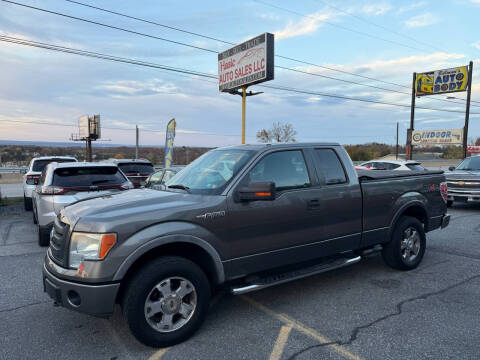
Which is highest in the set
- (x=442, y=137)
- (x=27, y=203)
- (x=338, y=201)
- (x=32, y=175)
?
(x=442, y=137)

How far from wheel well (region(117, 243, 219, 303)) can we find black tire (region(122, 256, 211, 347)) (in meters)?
0.09

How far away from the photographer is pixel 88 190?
6703mm

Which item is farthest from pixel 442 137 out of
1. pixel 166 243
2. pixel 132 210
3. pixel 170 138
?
pixel 132 210

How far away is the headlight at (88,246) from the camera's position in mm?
2969

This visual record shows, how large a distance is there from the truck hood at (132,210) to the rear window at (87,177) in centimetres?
322

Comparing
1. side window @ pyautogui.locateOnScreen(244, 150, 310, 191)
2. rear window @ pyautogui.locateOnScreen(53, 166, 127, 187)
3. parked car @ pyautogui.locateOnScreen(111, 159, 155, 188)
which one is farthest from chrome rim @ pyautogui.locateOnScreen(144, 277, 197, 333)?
parked car @ pyautogui.locateOnScreen(111, 159, 155, 188)

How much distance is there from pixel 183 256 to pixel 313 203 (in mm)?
1648

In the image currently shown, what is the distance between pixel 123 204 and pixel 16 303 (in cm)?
214

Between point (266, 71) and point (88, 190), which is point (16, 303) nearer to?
point (88, 190)

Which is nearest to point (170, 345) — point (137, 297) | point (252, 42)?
point (137, 297)

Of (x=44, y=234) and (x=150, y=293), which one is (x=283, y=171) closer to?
(x=150, y=293)

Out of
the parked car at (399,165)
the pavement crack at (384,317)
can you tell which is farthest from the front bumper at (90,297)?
the parked car at (399,165)

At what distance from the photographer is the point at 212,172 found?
160 inches

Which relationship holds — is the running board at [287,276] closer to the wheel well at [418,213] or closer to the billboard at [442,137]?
the wheel well at [418,213]
